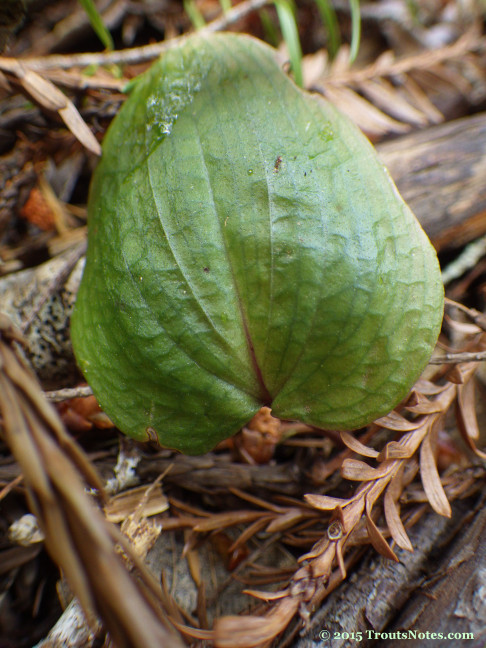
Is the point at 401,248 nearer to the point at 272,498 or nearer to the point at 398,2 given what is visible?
the point at 272,498

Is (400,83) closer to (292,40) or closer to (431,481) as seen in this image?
(292,40)

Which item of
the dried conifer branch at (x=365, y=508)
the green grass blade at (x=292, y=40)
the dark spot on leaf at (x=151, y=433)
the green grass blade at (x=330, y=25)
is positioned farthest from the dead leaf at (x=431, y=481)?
the green grass blade at (x=330, y=25)

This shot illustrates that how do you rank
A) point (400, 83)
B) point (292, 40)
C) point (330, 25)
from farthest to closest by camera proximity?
1. point (400, 83)
2. point (330, 25)
3. point (292, 40)

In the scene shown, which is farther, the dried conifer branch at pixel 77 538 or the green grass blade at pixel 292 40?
the green grass blade at pixel 292 40

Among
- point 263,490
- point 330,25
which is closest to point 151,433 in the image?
point 263,490

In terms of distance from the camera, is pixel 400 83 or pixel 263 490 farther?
pixel 400 83

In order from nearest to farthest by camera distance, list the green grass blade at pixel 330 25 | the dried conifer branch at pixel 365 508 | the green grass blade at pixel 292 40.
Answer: the dried conifer branch at pixel 365 508
the green grass blade at pixel 292 40
the green grass blade at pixel 330 25

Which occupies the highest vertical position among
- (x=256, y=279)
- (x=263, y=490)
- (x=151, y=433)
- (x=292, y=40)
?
(x=292, y=40)

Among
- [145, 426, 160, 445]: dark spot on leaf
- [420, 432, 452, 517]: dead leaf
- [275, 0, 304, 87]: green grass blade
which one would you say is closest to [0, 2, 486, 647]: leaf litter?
[420, 432, 452, 517]: dead leaf

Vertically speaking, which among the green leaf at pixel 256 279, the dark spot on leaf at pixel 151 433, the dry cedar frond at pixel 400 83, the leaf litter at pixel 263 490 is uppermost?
the dry cedar frond at pixel 400 83

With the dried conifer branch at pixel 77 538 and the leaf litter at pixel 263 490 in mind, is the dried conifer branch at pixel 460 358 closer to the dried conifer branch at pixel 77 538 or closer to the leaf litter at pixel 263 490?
the leaf litter at pixel 263 490

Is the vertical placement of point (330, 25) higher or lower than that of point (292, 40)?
higher
